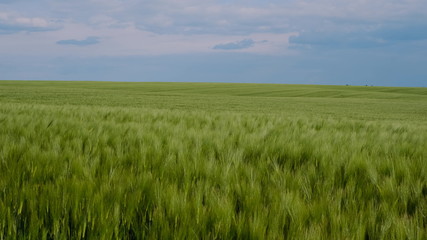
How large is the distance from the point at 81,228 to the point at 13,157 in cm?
104

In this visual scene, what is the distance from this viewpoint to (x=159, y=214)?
104 centimetres

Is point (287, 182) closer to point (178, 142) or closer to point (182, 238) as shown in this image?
point (182, 238)

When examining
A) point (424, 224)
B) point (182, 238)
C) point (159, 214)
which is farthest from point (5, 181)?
point (424, 224)

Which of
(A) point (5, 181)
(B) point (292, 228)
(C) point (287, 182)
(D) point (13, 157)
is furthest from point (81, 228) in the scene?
(D) point (13, 157)

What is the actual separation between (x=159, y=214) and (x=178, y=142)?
1.25m

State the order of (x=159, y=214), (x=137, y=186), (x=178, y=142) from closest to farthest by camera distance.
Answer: (x=159, y=214), (x=137, y=186), (x=178, y=142)

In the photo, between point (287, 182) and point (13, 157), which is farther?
point (13, 157)

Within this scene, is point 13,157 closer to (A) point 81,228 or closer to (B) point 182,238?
(A) point 81,228

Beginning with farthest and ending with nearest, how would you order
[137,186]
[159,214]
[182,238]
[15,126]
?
1. [15,126]
2. [137,186]
3. [159,214]
4. [182,238]

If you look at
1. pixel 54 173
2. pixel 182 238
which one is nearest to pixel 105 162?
pixel 54 173

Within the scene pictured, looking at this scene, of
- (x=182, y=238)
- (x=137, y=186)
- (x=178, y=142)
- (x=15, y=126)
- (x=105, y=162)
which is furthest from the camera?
(x=15, y=126)

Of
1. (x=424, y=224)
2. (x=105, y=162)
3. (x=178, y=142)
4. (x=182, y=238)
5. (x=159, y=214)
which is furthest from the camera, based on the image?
(x=178, y=142)

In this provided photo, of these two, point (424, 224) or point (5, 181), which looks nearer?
point (424, 224)

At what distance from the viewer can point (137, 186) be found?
1312mm
